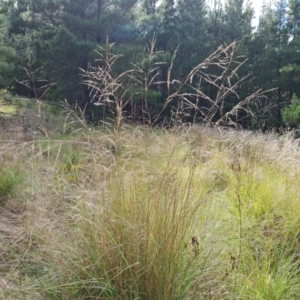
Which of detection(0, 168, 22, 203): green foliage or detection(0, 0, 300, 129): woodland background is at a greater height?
detection(0, 0, 300, 129): woodland background

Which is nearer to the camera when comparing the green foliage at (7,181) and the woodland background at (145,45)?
the green foliage at (7,181)

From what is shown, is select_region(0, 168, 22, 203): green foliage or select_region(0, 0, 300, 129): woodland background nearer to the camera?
select_region(0, 168, 22, 203): green foliage

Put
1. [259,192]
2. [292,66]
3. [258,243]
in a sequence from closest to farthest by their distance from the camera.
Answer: [258,243] < [259,192] < [292,66]

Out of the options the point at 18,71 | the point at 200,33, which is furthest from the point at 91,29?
the point at 200,33

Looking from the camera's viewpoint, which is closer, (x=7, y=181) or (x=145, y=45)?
(x=7, y=181)

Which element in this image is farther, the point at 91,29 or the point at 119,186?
the point at 91,29

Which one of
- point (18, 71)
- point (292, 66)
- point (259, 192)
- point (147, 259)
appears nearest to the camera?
point (147, 259)

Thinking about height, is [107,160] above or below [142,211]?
above

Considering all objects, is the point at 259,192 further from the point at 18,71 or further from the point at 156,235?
the point at 18,71

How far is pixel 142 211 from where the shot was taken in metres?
1.32

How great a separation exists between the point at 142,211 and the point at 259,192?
1158 mm

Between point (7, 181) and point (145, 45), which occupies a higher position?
point (145, 45)

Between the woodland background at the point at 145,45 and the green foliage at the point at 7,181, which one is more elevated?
the woodland background at the point at 145,45

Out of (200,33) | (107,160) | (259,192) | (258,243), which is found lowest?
(258,243)
